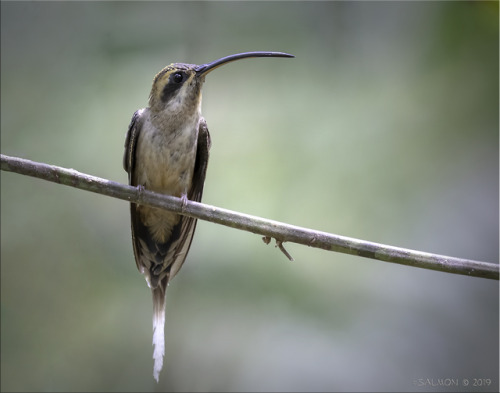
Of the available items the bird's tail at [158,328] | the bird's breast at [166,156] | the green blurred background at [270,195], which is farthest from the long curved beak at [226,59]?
the green blurred background at [270,195]

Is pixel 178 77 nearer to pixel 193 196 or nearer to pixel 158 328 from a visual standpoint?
pixel 193 196

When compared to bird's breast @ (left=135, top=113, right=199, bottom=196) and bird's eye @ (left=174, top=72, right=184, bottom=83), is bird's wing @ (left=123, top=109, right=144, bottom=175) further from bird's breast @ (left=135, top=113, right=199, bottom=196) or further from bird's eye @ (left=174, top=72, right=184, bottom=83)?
bird's eye @ (left=174, top=72, right=184, bottom=83)

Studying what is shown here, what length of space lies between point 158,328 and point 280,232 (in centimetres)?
138

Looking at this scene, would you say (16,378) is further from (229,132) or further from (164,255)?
(229,132)

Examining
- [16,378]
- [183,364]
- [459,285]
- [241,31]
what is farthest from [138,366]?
[241,31]

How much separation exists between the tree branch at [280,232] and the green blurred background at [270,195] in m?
2.19

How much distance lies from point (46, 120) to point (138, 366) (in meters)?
2.73

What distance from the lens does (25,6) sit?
548 cm

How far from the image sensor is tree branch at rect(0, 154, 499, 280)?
2.32 meters

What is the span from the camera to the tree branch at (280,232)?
2324 mm

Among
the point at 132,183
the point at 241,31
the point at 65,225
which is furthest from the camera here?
the point at 241,31

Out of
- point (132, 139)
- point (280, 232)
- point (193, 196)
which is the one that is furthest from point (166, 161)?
point (280, 232)

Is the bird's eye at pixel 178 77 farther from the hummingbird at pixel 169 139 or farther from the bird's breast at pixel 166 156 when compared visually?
the bird's breast at pixel 166 156

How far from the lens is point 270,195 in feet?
16.5
